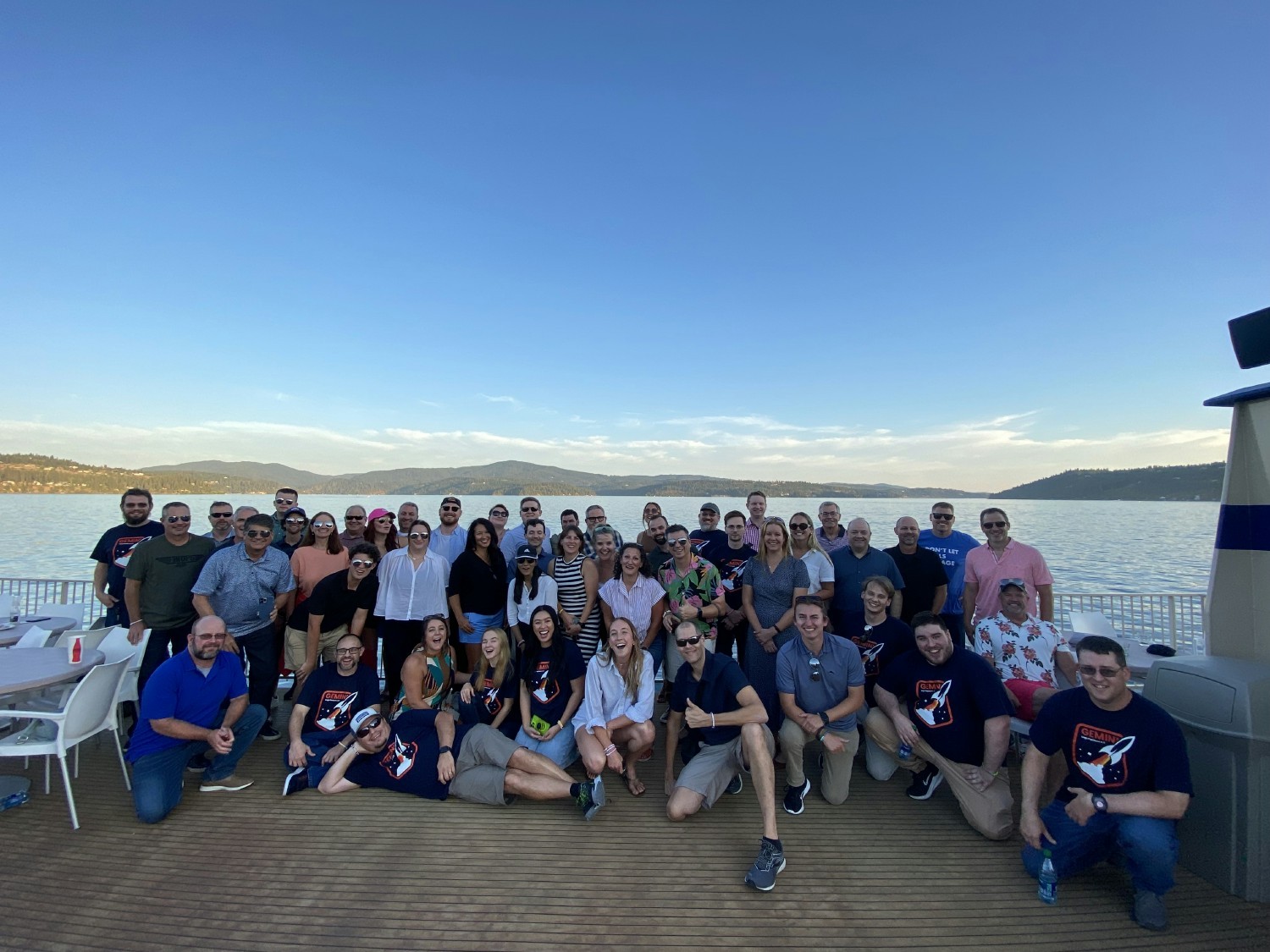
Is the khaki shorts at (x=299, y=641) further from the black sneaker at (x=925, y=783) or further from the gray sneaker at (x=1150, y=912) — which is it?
the gray sneaker at (x=1150, y=912)

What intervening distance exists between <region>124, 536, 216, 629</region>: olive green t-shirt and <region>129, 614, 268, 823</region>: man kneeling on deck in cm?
92

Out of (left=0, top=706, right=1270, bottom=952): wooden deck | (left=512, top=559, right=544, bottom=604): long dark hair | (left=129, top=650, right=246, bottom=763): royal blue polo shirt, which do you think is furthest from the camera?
(left=512, top=559, right=544, bottom=604): long dark hair

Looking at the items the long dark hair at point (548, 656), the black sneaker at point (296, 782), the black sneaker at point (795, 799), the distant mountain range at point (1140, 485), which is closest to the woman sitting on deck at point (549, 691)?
the long dark hair at point (548, 656)

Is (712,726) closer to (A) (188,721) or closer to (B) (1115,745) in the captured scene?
(B) (1115,745)

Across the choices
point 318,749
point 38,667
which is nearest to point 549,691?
point 318,749

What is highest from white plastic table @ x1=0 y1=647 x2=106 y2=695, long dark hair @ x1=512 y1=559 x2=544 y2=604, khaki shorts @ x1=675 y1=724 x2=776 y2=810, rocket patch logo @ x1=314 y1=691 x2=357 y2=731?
long dark hair @ x1=512 y1=559 x2=544 y2=604

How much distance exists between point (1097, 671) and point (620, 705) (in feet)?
8.59

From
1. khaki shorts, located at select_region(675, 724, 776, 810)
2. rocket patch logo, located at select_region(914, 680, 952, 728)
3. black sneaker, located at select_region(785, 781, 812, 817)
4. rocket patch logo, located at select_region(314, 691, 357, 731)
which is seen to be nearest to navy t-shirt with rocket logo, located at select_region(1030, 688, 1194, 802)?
rocket patch logo, located at select_region(914, 680, 952, 728)

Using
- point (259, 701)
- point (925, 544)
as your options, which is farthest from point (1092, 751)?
point (259, 701)

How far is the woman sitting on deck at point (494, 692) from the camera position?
3.96m

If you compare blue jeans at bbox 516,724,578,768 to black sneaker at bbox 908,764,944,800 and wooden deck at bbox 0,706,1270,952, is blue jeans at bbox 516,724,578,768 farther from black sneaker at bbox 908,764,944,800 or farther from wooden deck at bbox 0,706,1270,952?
black sneaker at bbox 908,764,944,800

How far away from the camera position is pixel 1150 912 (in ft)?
8.23

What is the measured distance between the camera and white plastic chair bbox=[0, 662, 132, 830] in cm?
317

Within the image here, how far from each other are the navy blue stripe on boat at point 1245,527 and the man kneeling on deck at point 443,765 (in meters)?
3.82
